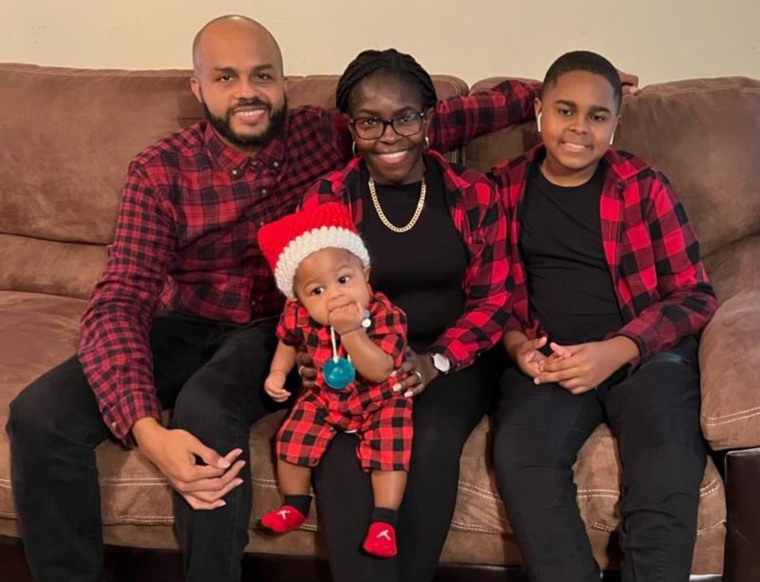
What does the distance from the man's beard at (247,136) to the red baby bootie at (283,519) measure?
762mm

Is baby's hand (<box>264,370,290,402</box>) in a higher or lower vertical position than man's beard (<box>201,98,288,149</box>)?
lower

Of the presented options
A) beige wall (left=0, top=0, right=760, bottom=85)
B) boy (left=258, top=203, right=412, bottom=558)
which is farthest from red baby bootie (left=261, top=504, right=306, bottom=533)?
beige wall (left=0, top=0, right=760, bottom=85)

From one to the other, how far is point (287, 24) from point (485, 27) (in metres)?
0.54

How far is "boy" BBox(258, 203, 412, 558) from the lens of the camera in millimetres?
1612

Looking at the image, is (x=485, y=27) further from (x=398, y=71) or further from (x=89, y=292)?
(x=89, y=292)

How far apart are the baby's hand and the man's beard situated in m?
0.52

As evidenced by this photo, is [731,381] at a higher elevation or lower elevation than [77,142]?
lower

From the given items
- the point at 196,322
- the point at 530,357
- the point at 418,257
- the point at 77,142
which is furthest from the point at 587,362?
the point at 77,142

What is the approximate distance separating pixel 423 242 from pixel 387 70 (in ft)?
1.10

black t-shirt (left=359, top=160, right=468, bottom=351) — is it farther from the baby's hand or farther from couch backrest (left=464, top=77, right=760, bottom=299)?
couch backrest (left=464, top=77, right=760, bottom=299)

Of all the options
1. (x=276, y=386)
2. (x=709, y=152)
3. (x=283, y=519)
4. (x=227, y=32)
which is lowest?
(x=283, y=519)

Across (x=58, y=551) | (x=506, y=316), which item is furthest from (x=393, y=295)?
(x=58, y=551)

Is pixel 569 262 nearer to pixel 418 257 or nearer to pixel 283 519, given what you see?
pixel 418 257

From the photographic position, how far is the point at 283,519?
1.69 metres
